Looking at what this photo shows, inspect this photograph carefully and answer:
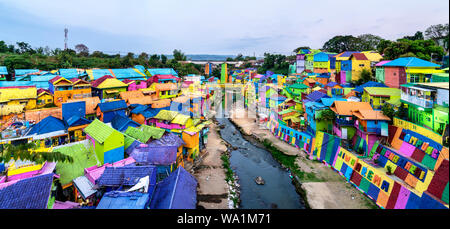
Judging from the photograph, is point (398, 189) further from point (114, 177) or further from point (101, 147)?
point (101, 147)

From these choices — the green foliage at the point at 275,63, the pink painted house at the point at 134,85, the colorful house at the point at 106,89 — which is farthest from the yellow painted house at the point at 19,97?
the green foliage at the point at 275,63

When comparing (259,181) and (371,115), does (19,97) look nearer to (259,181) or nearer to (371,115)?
(259,181)

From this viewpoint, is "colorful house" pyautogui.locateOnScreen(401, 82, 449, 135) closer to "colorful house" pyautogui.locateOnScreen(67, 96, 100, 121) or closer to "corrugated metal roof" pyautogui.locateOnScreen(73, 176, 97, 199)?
"corrugated metal roof" pyautogui.locateOnScreen(73, 176, 97, 199)

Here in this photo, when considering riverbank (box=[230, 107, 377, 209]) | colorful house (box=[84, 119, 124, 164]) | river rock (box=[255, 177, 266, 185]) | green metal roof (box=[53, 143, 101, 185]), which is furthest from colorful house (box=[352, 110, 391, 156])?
green metal roof (box=[53, 143, 101, 185])

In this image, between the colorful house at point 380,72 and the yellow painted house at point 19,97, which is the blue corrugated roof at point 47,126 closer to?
the yellow painted house at point 19,97

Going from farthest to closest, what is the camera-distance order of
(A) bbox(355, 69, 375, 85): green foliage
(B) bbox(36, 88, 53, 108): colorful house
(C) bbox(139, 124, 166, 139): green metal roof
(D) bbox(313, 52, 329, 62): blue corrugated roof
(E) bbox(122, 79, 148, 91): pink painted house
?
1. (D) bbox(313, 52, 329, 62): blue corrugated roof
2. (E) bbox(122, 79, 148, 91): pink painted house
3. (A) bbox(355, 69, 375, 85): green foliage
4. (B) bbox(36, 88, 53, 108): colorful house
5. (C) bbox(139, 124, 166, 139): green metal roof

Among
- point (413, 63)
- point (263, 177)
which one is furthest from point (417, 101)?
point (263, 177)

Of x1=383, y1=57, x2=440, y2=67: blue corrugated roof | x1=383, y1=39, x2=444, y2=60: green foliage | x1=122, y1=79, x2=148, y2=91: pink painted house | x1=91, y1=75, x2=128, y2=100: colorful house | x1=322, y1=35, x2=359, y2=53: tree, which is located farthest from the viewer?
x1=322, y1=35, x2=359, y2=53: tree
